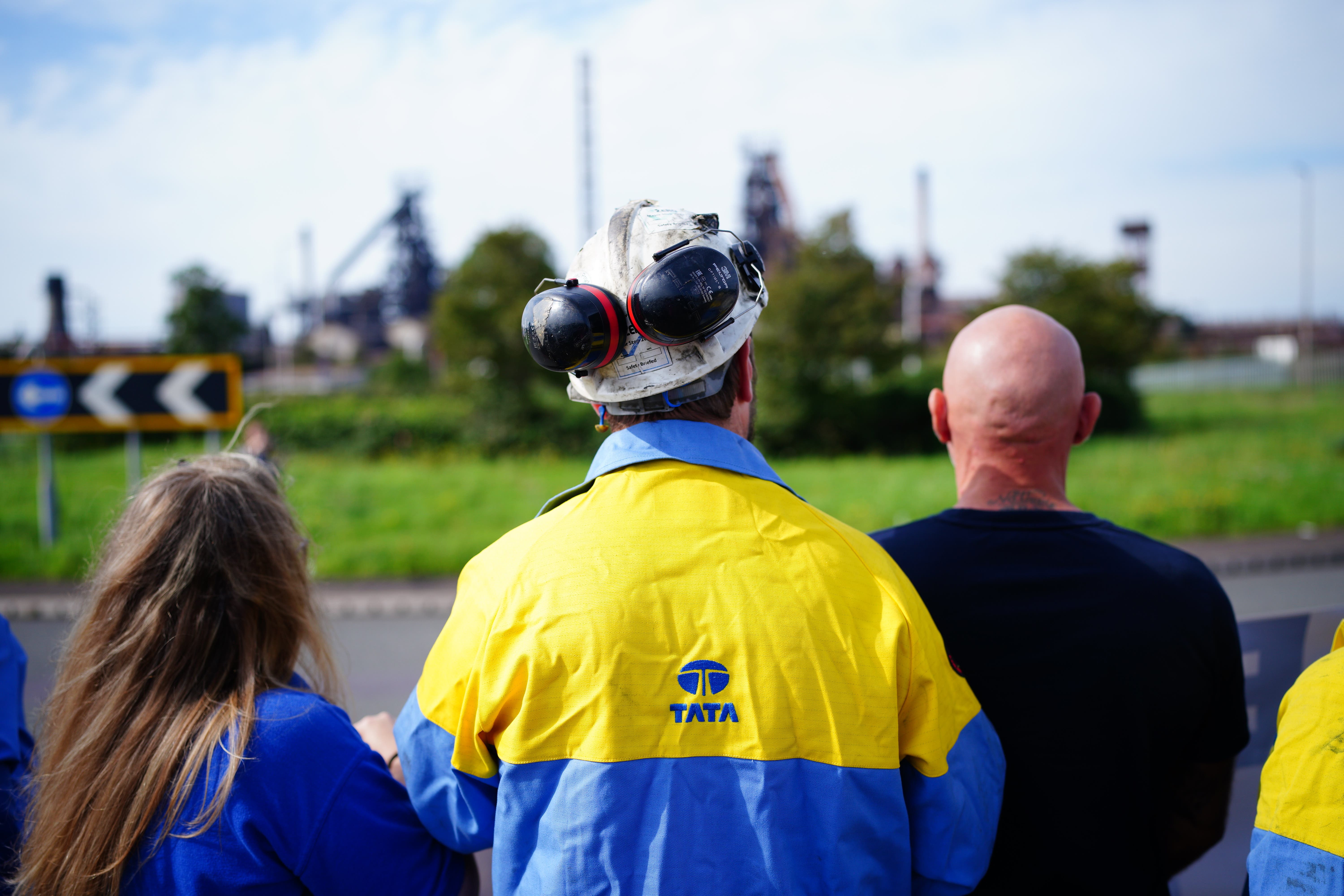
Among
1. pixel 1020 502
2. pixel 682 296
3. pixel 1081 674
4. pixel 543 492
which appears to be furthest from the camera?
pixel 543 492

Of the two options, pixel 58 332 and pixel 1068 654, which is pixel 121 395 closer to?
pixel 1068 654

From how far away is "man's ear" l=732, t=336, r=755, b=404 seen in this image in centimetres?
163

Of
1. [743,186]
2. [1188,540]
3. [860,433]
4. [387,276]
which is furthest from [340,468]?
[387,276]

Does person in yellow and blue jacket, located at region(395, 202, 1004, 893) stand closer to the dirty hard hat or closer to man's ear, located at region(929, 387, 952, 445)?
the dirty hard hat

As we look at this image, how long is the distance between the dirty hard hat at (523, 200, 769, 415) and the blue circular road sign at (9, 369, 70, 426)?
1162 centimetres

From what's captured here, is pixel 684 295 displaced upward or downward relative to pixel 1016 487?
upward

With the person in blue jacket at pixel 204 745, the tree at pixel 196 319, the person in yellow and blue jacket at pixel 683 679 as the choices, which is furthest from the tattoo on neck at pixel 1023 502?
the tree at pixel 196 319

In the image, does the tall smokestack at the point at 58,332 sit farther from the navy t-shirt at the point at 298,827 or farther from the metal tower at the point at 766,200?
the metal tower at the point at 766,200

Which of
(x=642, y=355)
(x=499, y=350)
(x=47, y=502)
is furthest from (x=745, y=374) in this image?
(x=499, y=350)

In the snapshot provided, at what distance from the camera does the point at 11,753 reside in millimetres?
1905

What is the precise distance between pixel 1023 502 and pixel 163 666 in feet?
5.98

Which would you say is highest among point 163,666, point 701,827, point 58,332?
point 58,332

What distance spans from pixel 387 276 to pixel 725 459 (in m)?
65.1

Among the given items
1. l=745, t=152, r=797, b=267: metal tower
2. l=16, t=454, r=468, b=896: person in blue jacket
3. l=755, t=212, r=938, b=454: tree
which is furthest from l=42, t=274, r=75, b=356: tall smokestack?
l=745, t=152, r=797, b=267: metal tower
